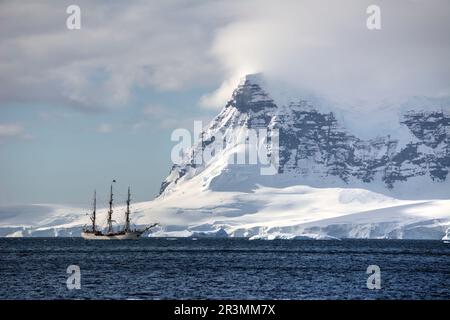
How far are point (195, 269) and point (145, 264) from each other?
13.7m

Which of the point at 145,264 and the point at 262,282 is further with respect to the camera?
the point at 145,264

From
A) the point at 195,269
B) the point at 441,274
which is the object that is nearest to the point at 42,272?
the point at 195,269
